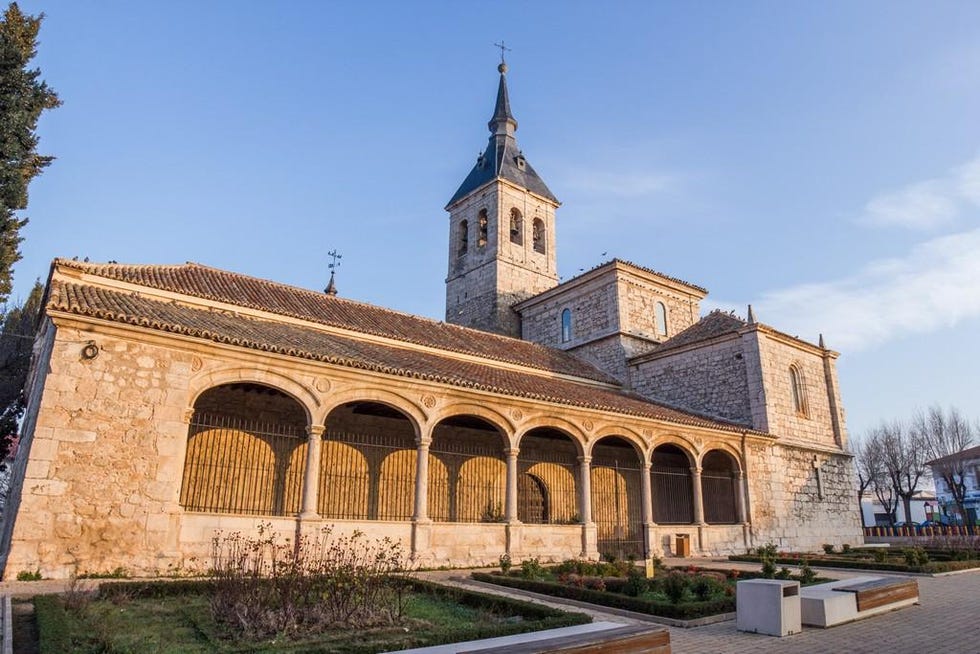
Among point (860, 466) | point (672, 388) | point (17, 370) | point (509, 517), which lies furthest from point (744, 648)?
point (860, 466)

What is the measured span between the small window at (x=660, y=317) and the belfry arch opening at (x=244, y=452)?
16602 millimetres

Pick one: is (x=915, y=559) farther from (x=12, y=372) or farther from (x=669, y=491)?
(x=12, y=372)

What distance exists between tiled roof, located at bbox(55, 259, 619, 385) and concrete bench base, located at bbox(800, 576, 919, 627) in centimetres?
1319

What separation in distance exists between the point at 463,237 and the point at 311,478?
23268 mm

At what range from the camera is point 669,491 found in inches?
834

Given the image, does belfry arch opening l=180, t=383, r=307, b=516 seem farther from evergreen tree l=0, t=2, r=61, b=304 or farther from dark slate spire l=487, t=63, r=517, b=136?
dark slate spire l=487, t=63, r=517, b=136

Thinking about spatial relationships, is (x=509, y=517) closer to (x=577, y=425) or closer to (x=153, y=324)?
(x=577, y=425)

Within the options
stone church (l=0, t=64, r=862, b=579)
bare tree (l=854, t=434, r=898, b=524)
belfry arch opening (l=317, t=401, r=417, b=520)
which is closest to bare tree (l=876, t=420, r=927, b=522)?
bare tree (l=854, t=434, r=898, b=524)

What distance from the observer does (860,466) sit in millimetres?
46531

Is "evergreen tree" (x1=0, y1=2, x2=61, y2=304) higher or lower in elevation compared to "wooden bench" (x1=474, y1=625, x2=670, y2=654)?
higher

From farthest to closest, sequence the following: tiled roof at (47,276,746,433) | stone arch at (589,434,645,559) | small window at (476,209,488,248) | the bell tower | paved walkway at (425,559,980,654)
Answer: small window at (476,209,488,248) < the bell tower < stone arch at (589,434,645,559) < tiled roof at (47,276,746,433) < paved walkway at (425,559,980,654)

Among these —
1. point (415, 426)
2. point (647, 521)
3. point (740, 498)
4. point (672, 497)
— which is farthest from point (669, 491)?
point (415, 426)

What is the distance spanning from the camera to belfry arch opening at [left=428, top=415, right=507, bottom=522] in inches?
679

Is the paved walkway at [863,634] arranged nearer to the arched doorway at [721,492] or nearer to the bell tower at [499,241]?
the arched doorway at [721,492]
